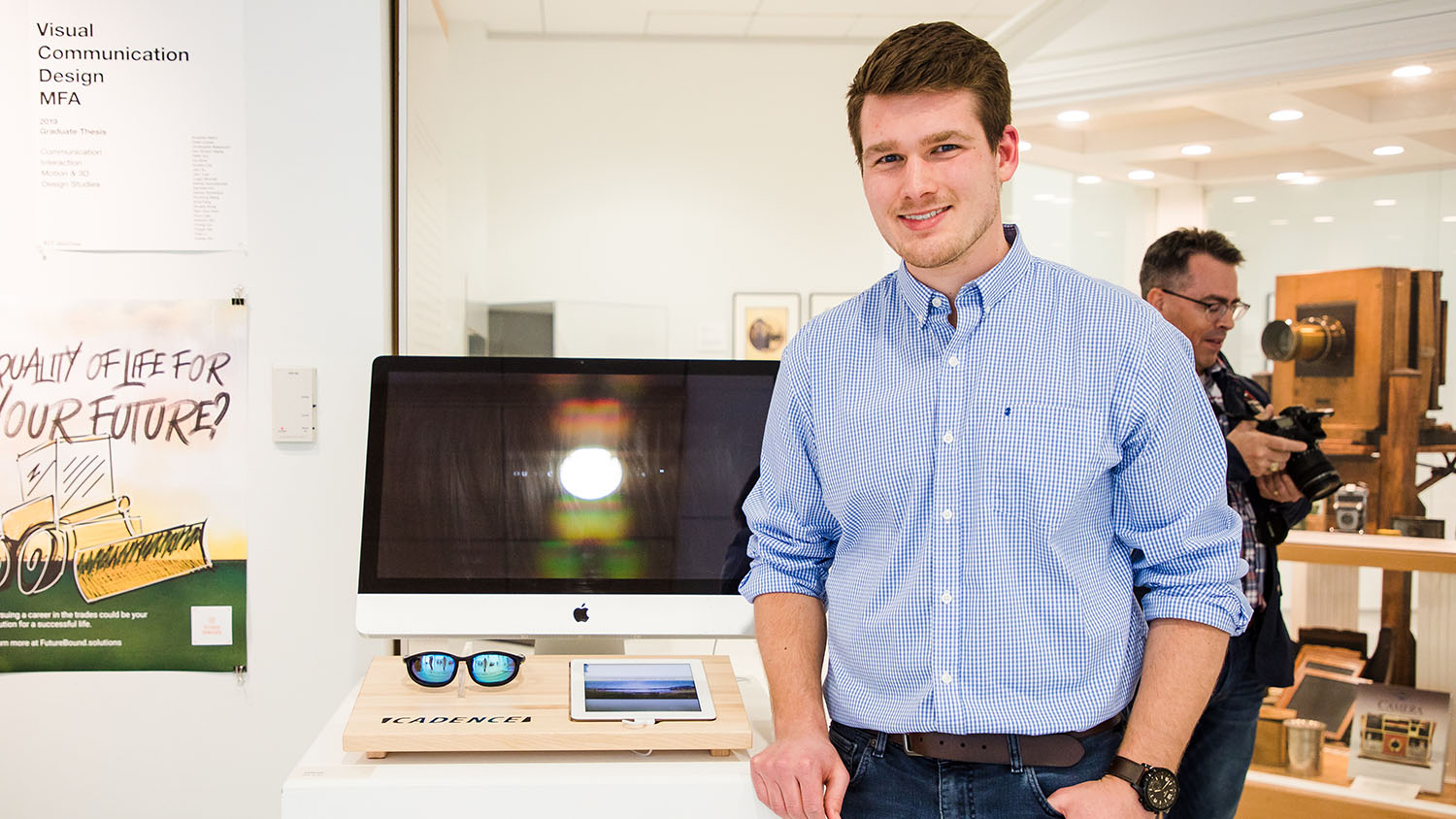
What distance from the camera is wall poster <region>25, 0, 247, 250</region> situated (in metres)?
2.08

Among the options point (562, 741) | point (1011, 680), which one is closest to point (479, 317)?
point (562, 741)

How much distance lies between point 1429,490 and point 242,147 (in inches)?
115

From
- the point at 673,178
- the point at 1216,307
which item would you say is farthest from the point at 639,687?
the point at 1216,307

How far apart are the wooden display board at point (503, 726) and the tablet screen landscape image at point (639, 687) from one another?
4cm

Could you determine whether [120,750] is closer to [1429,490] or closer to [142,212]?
[142,212]

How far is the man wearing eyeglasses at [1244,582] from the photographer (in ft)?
7.40

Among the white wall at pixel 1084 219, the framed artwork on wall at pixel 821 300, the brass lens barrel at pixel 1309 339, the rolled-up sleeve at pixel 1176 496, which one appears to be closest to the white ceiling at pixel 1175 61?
the white wall at pixel 1084 219

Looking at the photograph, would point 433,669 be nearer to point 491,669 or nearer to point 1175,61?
point 491,669

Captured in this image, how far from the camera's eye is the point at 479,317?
2.29 meters

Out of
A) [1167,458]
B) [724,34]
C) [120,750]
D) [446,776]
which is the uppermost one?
[724,34]

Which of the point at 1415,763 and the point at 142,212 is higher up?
the point at 142,212

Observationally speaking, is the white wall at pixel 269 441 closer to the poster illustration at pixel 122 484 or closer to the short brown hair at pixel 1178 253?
the poster illustration at pixel 122 484

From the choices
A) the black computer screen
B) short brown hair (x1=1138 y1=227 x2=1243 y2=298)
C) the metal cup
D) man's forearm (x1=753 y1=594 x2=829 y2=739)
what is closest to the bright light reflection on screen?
the black computer screen

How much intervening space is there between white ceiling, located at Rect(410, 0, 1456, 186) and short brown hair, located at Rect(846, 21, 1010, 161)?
984 mm
